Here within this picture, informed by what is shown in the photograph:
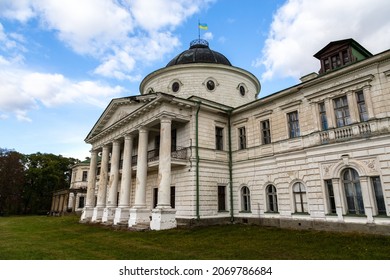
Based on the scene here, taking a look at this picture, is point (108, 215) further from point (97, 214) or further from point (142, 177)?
point (142, 177)

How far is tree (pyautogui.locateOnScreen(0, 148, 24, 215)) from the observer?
45.5 meters

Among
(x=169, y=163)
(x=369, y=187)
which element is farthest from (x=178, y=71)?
(x=369, y=187)

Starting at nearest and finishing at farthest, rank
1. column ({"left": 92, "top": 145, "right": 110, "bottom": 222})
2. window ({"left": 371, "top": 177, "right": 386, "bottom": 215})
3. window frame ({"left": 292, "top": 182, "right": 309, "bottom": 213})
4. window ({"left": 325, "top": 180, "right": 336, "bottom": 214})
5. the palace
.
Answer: window ({"left": 371, "top": 177, "right": 386, "bottom": 215})
the palace
window ({"left": 325, "top": 180, "right": 336, "bottom": 214})
window frame ({"left": 292, "top": 182, "right": 309, "bottom": 213})
column ({"left": 92, "top": 145, "right": 110, "bottom": 222})

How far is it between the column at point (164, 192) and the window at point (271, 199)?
6.11 metres

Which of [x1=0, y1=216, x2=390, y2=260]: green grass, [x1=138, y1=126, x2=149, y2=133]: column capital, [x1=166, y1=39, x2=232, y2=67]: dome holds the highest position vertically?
[x1=166, y1=39, x2=232, y2=67]: dome

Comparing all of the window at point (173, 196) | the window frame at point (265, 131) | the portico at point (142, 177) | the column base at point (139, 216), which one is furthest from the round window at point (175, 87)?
the column base at point (139, 216)

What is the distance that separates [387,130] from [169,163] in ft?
39.0

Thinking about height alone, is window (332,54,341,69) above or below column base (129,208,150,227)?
above

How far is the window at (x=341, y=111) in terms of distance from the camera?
46.9ft

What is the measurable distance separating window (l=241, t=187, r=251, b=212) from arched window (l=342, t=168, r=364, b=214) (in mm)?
6606

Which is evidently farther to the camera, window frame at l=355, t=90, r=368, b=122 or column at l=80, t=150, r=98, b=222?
column at l=80, t=150, r=98, b=222

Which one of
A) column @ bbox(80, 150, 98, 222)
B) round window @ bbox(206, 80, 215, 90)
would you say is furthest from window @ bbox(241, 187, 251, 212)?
column @ bbox(80, 150, 98, 222)

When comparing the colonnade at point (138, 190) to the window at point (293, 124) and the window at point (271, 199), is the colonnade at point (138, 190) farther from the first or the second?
the window at point (293, 124)

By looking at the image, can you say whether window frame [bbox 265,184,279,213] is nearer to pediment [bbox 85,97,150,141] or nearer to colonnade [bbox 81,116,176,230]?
colonnade [bbox 81,116,176,230]
